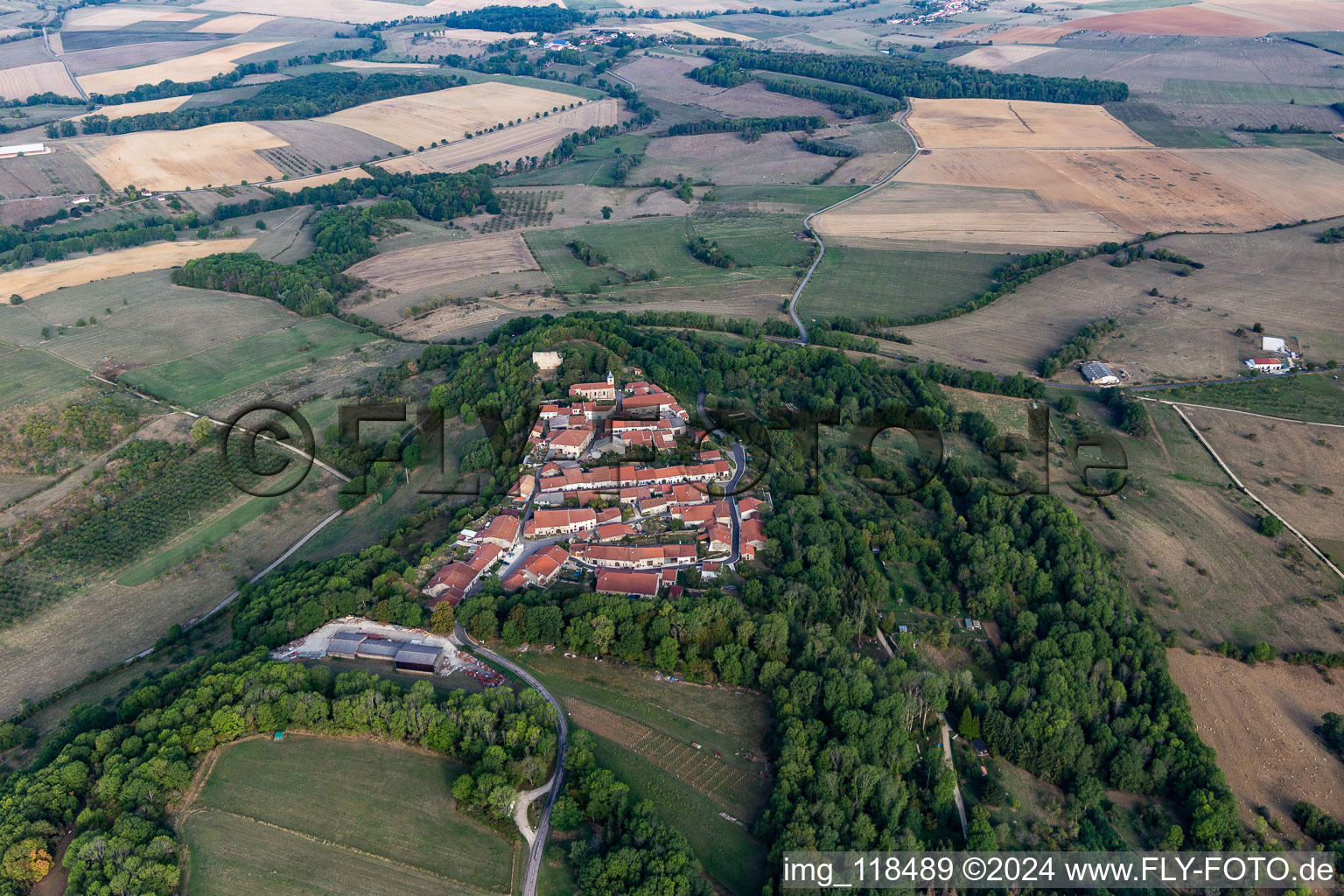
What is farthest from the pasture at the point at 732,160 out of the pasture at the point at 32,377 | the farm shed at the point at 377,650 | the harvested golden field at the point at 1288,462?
the farm shed at the point at 377,650

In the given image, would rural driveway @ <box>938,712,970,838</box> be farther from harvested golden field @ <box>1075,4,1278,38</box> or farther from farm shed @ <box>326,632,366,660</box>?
harvested golden field @ <box>1075,4,1278,38</box>

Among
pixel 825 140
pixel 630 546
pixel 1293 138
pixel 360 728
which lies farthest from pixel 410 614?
pixel 1293 138

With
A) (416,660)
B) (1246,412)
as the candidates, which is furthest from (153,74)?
(1246,412)

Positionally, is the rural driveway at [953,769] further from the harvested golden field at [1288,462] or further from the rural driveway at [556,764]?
the harvested golden field at [1288,462]

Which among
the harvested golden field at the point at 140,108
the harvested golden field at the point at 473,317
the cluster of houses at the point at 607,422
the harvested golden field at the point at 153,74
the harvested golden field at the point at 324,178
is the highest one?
the harvested golden field at the point at 153,74

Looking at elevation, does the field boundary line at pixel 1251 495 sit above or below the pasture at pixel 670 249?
below

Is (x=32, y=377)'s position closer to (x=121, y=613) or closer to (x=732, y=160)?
(x=121, y=613)
